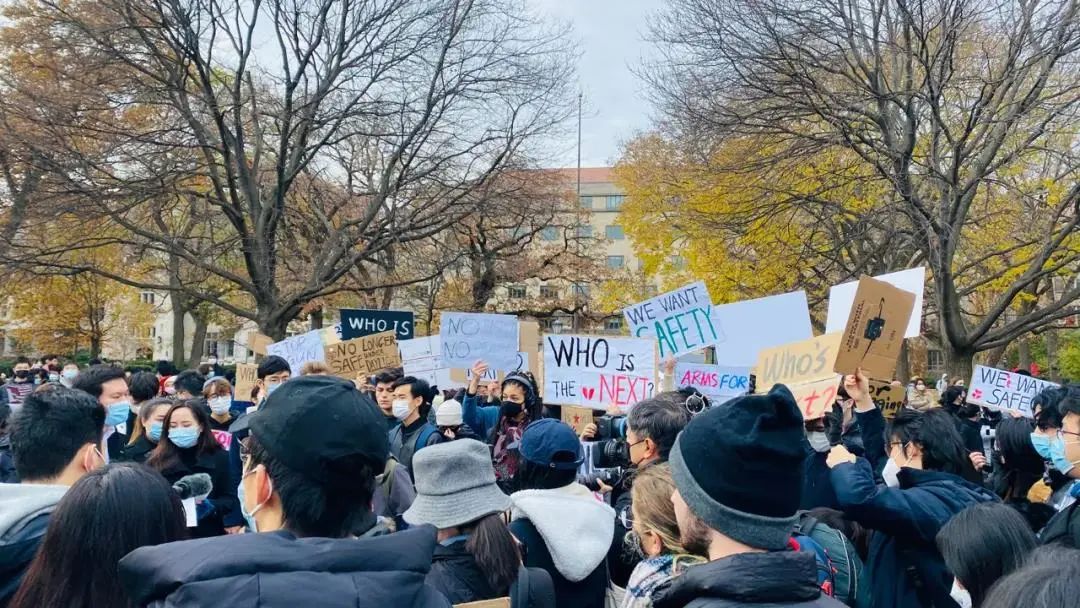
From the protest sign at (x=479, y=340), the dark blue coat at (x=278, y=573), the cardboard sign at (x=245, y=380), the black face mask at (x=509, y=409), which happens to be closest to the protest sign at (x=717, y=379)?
the black face mask at (x=509, y=409)

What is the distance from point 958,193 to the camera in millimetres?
15773

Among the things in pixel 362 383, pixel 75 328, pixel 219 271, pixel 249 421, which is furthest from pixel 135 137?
pixel 75 328

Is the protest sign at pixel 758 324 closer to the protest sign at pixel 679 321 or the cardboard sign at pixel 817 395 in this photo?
the protest sign at pixel 679 321

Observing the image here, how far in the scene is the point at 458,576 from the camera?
9.49 ft

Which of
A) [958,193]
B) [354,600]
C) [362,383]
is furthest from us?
[958,193]

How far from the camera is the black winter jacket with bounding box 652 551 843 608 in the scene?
73.0 inches

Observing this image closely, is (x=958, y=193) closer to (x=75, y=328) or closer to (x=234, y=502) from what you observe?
(x=234, y=502)

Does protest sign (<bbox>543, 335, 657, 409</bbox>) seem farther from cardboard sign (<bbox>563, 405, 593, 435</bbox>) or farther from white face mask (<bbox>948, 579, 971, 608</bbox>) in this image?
white face mask (<bbox>948, 579, 971, 608</bbox>)

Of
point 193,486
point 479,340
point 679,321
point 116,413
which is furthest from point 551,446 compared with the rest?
point 479,340

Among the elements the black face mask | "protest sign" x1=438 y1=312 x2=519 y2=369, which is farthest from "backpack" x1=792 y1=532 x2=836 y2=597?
"protest sign" x1=438 y1=312 x2=519 y2=369

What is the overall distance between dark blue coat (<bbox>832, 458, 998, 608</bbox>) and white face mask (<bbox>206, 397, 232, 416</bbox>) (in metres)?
5.01

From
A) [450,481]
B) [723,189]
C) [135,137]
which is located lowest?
[450,481]

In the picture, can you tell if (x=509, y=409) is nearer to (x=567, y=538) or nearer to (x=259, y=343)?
(x=567, y=538)

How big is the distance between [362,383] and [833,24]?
39.0ft
